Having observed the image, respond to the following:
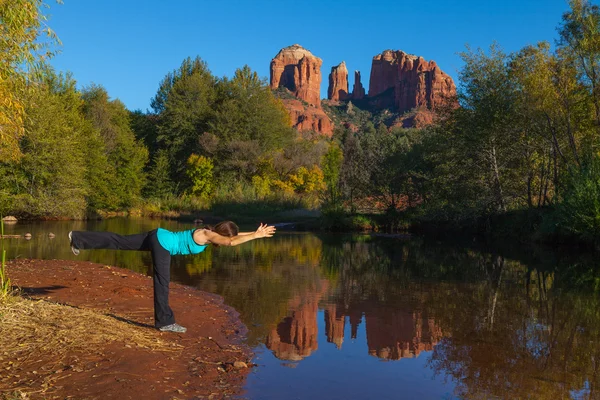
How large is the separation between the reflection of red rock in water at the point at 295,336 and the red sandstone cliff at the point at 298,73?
16110 cm

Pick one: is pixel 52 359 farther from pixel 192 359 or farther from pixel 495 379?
pixel 495 379

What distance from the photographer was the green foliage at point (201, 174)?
48.3 meters

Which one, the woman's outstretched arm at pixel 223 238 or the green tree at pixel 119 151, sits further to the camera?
the green tree at pixel 119 151

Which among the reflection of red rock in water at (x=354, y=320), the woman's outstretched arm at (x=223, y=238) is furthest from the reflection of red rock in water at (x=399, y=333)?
the woman's outstretched arm at (x=223, y=238)

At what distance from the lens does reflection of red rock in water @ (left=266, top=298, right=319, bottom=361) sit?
679 cm

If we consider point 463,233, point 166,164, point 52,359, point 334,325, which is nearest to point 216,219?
point 166,164

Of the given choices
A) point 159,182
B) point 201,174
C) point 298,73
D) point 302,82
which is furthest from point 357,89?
point 201,174

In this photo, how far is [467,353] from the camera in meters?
6.84

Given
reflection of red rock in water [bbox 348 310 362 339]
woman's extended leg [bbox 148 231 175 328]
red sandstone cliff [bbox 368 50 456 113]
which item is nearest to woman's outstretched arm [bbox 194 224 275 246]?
woman's extended leg [bbox 148 231 175 328]

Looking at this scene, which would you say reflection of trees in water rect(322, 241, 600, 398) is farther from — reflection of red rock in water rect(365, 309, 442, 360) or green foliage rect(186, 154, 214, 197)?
green foliage rect(186, 154, 214, 197)

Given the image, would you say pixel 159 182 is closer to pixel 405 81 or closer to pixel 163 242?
pixel 163 242

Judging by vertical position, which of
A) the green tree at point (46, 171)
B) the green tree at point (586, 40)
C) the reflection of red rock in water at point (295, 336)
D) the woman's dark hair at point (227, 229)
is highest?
the green tree at point (586, 40)

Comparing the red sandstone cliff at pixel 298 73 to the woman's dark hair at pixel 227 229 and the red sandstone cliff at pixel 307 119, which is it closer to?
the red sandstone cliff at pixel 307 119

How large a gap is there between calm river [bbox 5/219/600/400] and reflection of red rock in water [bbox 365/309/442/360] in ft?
0.06
